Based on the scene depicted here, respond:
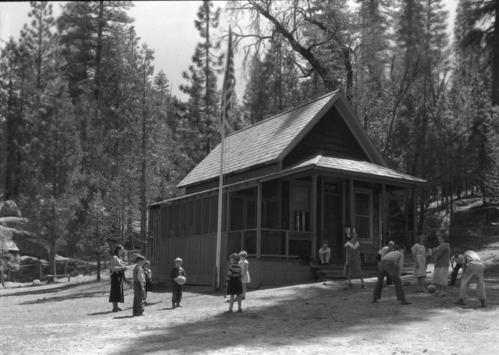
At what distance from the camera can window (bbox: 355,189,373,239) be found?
21.8 meters

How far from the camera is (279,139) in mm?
21312

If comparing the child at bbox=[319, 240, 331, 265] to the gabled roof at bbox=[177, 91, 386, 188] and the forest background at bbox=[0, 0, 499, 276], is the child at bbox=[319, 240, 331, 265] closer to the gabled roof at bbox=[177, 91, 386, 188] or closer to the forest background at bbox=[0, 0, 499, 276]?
the gabled roof at bbox=[177, 91, 386, 188]

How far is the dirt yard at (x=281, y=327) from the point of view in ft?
29.6

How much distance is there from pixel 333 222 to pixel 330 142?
10.0 feet

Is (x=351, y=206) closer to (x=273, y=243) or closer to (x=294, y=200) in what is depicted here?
(x=294, y=200)

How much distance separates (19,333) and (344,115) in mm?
14856

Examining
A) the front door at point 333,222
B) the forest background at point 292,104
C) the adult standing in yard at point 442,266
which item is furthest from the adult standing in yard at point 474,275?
the forest background at point 292,104

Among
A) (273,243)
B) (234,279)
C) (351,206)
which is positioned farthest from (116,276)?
(351,206)

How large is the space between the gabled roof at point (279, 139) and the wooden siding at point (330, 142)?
243 mm

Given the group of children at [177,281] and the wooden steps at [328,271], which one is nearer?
the group of children at [177,281]

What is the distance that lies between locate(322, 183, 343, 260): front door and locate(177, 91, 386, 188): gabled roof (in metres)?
2.49

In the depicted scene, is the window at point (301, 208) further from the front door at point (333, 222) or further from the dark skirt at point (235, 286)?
the dark skirt at point (235, 286)

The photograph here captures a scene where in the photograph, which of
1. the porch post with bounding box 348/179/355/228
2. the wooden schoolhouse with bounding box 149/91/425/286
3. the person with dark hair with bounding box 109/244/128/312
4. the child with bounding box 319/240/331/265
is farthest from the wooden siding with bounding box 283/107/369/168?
the person with dark hair with bounding box 109/244/128/312

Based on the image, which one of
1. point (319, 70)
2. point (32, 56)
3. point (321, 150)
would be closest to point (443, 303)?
point (321, 150)
